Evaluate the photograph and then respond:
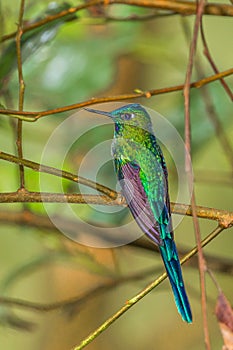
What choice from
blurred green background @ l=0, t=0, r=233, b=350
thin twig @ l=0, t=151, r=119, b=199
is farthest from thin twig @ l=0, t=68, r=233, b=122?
blurred green background @ l=0, t=0, r=233, b=350

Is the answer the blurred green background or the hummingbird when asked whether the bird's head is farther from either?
the blurred green background

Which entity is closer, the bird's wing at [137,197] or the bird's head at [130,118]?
the bird's wing at [137,197]

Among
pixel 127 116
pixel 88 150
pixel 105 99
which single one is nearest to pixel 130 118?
pixel 127 116

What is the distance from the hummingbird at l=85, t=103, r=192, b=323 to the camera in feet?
5.13

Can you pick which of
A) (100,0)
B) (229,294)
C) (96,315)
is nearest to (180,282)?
(100,0)

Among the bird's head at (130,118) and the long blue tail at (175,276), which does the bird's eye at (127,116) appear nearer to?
the bird's head at (130,118)

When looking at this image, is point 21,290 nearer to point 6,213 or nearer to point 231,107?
point 6,213

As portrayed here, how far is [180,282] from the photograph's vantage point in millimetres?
1535

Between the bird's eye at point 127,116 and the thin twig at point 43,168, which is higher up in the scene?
the bird's eye at point 127,116

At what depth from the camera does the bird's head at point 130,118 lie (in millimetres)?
1832

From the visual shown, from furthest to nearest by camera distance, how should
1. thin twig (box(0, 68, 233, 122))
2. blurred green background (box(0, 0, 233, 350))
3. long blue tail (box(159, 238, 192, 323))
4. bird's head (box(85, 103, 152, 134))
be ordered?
1. blurred green background (box(0, 0, 233, 350))
2. bird's head (box(85, 103, 152, 134))
3. long blue tail (box(159, 238, 192, 323))
4. thin twig (box(0, 68, 233, 122))

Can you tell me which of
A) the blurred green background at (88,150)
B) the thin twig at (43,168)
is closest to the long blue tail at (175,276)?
the thin twig at (43,168)

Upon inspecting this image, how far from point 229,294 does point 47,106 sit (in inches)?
60.2

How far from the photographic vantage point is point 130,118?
1836 mm
